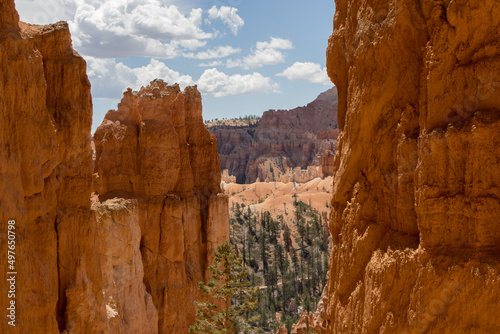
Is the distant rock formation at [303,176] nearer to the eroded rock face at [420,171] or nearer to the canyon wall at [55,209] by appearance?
the canyon wall at [55,209]

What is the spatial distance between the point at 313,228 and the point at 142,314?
5225cm

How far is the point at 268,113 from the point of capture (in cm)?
15950

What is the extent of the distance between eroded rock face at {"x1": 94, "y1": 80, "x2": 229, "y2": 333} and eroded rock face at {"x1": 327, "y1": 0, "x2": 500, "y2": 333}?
1520 cm

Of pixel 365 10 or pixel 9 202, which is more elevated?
pixel 365 10

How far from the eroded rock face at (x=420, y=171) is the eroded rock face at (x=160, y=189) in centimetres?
1520

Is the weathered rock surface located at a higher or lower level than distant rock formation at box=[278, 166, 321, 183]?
higher

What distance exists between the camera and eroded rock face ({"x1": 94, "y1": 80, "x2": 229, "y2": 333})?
22.1 m

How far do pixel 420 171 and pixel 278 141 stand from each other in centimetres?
14184

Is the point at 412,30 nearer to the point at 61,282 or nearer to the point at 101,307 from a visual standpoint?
the point at 61,282

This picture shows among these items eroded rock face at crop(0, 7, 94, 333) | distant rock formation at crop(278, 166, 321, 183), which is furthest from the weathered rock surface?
eroded rock face at crop(0, 7, 94, 333)

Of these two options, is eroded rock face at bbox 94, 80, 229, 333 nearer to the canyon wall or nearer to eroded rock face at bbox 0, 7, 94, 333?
the canyon wall

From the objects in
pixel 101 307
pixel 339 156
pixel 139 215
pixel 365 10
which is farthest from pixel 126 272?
pixel 365 10

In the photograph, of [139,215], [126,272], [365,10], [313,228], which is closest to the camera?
[365,10]

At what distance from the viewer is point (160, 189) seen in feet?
74.8
